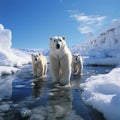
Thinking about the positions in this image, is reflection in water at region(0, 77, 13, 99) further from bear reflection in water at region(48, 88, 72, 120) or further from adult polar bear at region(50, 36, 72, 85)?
adult polar bear at region(50, 36, 72, 85)

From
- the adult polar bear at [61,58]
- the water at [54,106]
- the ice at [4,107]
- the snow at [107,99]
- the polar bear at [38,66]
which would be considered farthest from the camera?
the polar bear at [38,66]

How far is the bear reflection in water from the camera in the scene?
14.5ft

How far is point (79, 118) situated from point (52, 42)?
4.00m

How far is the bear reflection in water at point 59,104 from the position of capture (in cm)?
443

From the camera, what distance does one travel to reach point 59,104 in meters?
5.25

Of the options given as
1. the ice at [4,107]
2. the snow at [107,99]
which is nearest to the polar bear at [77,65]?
the snow at [107,99]

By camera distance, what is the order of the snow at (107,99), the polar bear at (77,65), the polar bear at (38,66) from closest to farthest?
the snow at (107,99)
the polar bear at (38,66)
the polar bear at (77,65)

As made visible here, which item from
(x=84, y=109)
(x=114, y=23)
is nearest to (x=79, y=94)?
(x=84, y=109)

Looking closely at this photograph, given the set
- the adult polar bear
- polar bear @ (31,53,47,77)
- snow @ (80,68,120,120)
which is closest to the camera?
snow @ (80,68,120,120)

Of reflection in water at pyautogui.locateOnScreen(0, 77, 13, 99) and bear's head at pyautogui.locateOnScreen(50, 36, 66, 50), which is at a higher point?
bear's head at pyautogui.locateOnScreen(50, 36, 66, 50)

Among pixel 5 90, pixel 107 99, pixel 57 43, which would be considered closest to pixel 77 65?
pixel 57 43

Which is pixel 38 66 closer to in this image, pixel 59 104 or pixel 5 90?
→ pixel 5 90

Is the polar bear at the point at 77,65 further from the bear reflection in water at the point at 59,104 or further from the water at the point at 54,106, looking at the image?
the water at the point at 54,106

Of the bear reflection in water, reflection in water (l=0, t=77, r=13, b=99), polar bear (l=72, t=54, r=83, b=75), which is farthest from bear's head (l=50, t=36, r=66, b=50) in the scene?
polar bear (l=72, t=54, r=83, b=75)
